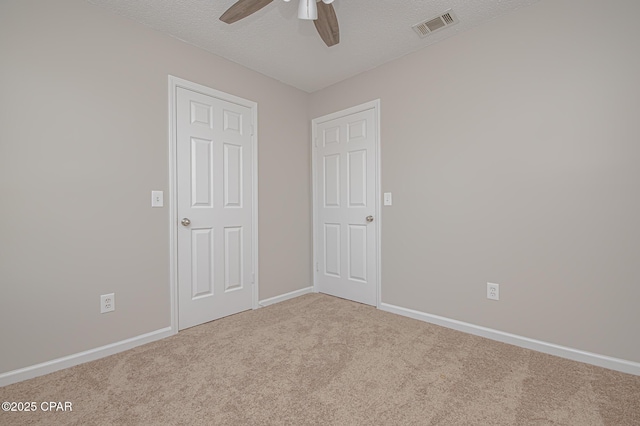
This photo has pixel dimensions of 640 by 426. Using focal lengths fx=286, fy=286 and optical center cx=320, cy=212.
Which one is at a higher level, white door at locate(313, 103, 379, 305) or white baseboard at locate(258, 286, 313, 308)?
white door at locate(313, 103, 379, 305)

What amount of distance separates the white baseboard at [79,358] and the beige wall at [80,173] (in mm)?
41

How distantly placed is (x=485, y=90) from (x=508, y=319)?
178 cm

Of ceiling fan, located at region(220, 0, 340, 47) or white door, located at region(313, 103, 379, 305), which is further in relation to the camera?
white door, located at region(313, 103, 379, 305)

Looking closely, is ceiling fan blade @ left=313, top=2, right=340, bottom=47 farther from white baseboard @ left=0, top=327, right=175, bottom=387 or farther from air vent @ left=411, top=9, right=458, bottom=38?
white baseboard @ left=0, top=327, right=175, bottom=387

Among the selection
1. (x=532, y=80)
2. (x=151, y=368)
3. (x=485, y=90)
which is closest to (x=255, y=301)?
(x=151, y=368)

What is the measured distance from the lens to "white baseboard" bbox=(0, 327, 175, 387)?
66.7 inches

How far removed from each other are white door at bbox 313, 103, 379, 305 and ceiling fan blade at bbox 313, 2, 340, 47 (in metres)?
1.10

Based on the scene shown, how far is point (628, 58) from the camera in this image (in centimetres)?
175

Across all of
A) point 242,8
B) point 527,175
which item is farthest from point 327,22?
point 527,175

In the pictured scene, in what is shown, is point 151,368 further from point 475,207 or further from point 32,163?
point 475,207

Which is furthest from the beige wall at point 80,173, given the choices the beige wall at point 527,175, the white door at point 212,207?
the beige wall at point 527,175

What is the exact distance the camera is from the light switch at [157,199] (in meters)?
2.27

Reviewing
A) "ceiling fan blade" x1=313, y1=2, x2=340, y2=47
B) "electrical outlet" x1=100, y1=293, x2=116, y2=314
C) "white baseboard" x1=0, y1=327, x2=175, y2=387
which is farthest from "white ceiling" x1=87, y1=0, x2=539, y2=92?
"white baseboard" x1=0, y1=327, x2=175, y2=387

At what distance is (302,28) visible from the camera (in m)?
2.29
